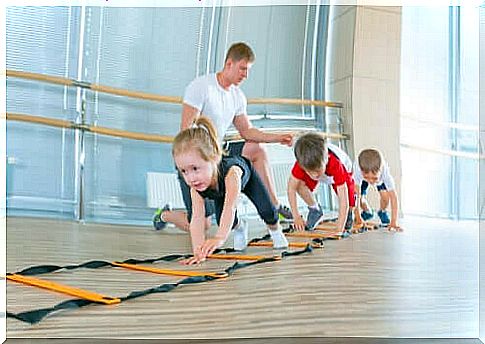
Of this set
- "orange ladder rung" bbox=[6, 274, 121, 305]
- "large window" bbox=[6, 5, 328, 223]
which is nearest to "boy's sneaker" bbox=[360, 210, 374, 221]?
"large window" bbox=[6, 5, 328, 223]

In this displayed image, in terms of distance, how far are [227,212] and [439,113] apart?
0.58m

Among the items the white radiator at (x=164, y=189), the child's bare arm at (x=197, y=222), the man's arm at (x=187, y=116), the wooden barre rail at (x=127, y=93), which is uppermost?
the wooden barre rail at (x=127, y=93)

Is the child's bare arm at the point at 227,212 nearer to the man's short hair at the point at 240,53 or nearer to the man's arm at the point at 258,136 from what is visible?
the man's arm at the point at 258,136

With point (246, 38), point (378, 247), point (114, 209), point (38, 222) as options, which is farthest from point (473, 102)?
point (38, 222)

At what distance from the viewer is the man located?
1716 millimetres

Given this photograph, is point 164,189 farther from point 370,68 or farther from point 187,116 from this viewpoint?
point 370,68

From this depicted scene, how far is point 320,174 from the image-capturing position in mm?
1741

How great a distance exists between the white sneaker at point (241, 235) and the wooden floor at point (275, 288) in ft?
0.07

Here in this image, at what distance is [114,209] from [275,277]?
44cm

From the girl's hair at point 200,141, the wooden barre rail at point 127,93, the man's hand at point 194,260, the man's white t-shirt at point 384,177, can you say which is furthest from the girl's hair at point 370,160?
the man's hand at point 194,260

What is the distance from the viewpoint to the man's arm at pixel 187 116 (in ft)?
5.64

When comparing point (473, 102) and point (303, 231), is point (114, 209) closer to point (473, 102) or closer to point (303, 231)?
point (303, 231)

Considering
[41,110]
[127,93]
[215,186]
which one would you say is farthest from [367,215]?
[41,110]

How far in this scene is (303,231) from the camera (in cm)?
176
